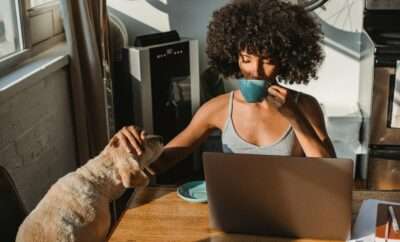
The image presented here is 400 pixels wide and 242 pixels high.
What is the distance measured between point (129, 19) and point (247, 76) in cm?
192

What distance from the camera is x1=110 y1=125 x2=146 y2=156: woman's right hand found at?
4.49 ft

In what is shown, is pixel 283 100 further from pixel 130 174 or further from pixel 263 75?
pixel 130 174

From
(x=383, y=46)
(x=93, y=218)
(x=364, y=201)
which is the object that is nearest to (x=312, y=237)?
(x=364, y=201)

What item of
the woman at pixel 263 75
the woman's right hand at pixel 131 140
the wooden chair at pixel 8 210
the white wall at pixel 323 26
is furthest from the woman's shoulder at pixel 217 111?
the white wall at pixel 323 26

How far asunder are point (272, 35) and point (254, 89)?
363mm

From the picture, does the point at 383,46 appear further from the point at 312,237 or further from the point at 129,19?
the point at 312,237

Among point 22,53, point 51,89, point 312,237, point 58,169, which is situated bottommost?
point 58,169

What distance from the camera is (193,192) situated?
1576mm

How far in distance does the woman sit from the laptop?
1.05ft

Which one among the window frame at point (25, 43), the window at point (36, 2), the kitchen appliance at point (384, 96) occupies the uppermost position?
the window at point (36, 2)

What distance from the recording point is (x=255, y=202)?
4.21 feet

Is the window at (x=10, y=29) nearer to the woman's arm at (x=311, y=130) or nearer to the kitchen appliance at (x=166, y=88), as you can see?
the kitchen appliance at (x=166, y=88)

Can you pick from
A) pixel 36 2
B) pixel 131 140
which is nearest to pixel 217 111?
pixel 131 140

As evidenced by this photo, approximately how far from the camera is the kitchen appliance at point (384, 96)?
2.94 metres
